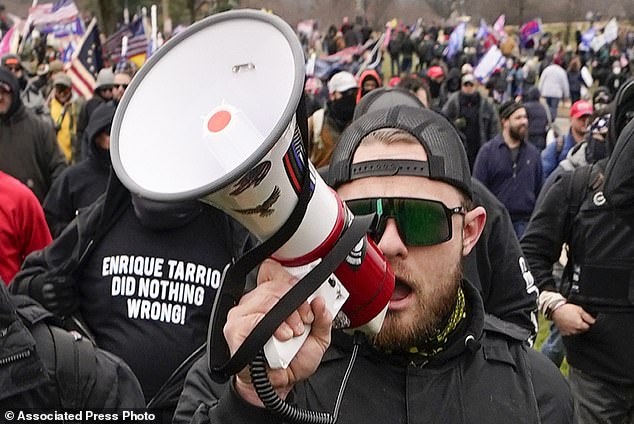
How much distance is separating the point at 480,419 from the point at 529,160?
6.07 m

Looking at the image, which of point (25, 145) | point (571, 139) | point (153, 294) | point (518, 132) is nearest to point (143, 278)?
point (153, 294)

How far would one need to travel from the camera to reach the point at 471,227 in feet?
6.52

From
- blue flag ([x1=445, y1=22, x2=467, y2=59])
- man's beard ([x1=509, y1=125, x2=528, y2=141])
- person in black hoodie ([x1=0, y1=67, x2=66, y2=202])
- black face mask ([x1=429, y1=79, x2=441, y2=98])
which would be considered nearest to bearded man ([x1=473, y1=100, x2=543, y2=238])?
man's beard ([x1=509, y1=125, x2=528, y2=141])

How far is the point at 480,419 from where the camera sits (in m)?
1.80

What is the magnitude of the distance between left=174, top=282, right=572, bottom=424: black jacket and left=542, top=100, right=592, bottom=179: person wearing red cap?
6.33m

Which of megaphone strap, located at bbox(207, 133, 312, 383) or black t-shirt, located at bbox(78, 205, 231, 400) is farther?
black t-shirt, located at bbox(78, 205, 231, 400)

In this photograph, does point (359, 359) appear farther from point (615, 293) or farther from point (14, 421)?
point (615, 293)

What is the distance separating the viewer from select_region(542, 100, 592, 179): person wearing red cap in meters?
8.46

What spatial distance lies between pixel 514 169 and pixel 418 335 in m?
6.00

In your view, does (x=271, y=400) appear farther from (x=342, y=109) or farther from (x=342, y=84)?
(x=342, y=84)

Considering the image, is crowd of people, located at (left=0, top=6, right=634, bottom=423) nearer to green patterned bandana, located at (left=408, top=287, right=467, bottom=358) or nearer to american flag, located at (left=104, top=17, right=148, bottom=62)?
green patterned bandana, located at (left=408, top=287, right=467, bottom=358)

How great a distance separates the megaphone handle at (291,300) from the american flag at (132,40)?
11778 mm

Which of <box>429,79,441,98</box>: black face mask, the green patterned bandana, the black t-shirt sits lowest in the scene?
<box>429,79,441,98</box>: black face mask

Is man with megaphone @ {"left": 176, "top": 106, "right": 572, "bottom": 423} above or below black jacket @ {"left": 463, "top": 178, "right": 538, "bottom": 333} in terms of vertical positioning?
above
